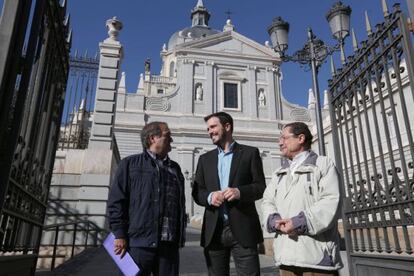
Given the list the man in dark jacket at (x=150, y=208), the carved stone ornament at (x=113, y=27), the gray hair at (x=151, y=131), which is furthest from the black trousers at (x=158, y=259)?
the carved stone ornament at (x=113, y=27)

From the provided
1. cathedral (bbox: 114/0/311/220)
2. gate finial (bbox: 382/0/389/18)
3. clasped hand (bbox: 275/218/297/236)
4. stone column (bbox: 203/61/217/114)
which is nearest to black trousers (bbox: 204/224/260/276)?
clasped hand (bbox: 275/218/297/236)

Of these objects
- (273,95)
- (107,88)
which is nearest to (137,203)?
(107,88)

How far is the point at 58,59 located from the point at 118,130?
23309 mm

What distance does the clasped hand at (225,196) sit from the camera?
253cm

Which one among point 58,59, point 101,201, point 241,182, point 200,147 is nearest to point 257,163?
point 241,182

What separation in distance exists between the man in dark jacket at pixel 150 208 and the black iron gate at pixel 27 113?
2.43 feet

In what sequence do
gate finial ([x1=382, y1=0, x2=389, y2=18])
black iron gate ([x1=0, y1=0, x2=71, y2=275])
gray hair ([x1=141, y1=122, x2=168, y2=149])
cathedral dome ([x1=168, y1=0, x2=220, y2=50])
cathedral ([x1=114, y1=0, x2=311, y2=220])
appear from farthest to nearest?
cathedral dome ([x1=168, y1=0, x2=220, y2=50]), cathedral ([x1=114, y1=0, x2=311, y2=220]), gate finial ([x1=382, y1=0, x2=389, y2=18]), gray hair ([x1=141, y1=122, x2=168, y2=149]), black iron gate ([x1=0, y1=0, x2=71, y2=275])

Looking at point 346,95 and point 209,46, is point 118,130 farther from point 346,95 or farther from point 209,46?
point 346,95

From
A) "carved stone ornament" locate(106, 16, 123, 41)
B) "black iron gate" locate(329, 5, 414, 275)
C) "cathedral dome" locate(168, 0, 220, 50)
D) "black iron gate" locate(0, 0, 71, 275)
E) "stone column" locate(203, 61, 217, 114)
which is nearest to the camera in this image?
"black iron gate" locate(0, 0, 71, 275)

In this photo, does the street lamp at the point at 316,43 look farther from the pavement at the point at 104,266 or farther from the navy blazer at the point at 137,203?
the navy blazer at the point at 137,203

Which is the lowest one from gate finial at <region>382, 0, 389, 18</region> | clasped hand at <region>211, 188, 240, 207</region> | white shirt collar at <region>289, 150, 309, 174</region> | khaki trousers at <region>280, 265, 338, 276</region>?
khaki trousers at <region>280, 265, 338, 276</region>

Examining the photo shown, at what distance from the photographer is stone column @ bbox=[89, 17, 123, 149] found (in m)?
8.85

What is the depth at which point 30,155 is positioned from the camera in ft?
9.47

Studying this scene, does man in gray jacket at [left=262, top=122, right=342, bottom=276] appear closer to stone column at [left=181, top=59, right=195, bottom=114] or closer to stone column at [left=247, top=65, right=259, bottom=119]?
stone column at [left=181, top=59, right=195, bottom=114]
